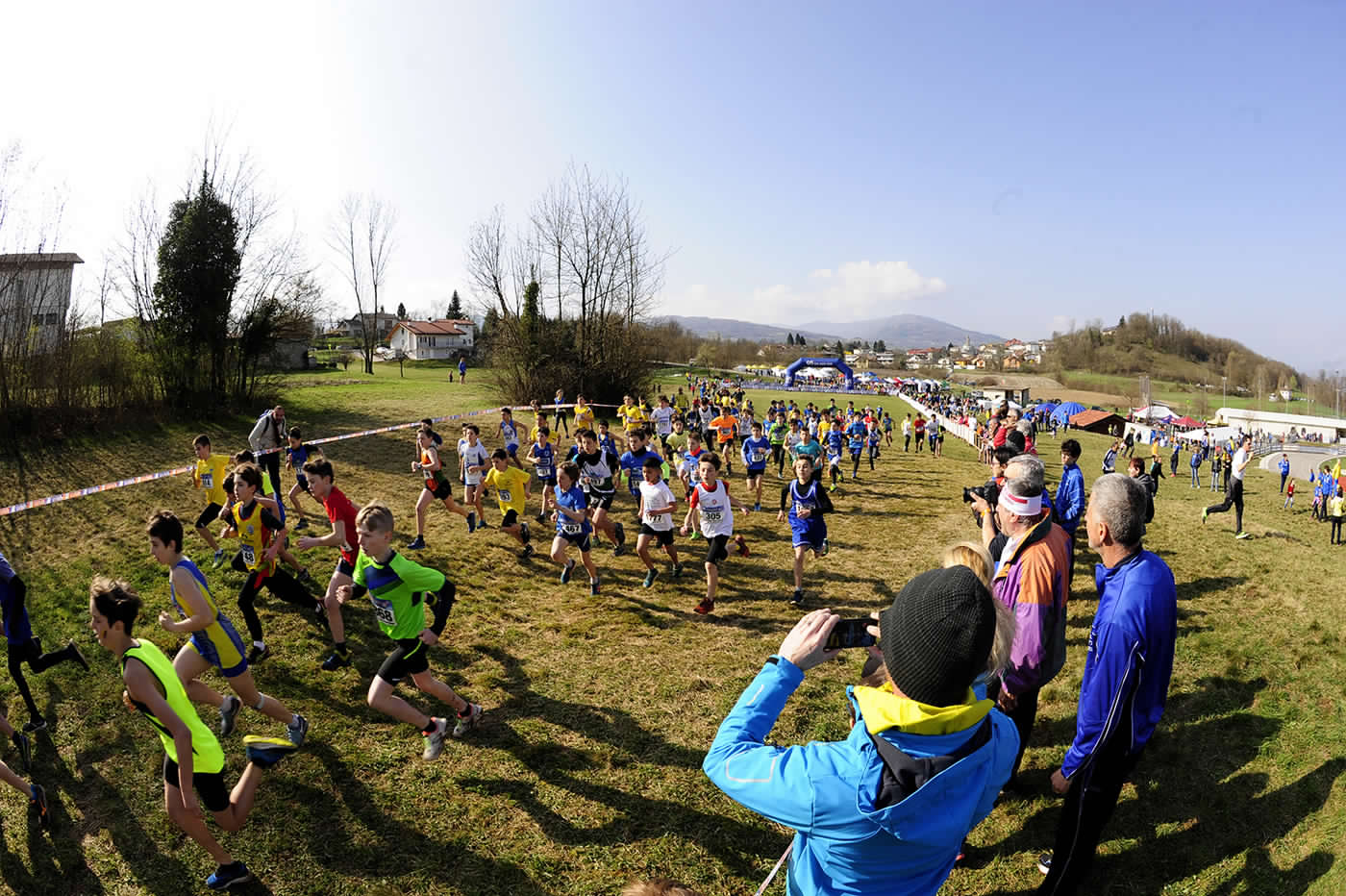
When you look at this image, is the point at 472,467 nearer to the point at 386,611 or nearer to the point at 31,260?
the point at 386,611

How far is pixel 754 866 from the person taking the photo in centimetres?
423

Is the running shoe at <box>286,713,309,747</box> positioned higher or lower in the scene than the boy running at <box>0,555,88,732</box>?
lower

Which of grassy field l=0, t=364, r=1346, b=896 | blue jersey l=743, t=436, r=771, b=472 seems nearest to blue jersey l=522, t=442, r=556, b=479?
grassy field l=0, t=364, r=1346, b=896

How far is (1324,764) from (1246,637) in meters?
2.43

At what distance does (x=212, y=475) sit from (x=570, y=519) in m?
5.68

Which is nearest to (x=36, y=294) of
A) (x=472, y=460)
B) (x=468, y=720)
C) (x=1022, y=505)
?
(x=472, y=460)

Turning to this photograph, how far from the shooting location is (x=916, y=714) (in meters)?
1.61

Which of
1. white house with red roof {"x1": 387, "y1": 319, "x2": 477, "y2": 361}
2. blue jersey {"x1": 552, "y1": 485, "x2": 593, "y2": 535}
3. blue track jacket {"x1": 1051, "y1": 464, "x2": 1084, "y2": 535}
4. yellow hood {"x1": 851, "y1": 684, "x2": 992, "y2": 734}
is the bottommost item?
blue jersey {"x1": 552, "y1": 485, "x2": 593, "y2": 535}

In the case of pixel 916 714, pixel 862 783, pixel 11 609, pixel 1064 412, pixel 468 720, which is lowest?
pixel 468 720

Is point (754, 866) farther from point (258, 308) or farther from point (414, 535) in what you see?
point (258, 308)

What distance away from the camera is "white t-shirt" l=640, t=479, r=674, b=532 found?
8.42 m

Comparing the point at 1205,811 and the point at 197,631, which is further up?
the point at 197,631

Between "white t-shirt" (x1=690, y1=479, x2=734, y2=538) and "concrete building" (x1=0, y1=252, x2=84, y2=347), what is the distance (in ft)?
56.2

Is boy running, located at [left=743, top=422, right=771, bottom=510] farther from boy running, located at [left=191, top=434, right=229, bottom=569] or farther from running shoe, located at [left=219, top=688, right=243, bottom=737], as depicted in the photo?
running shoe, located at [left=219, top=688, right=243, bottom=737]
